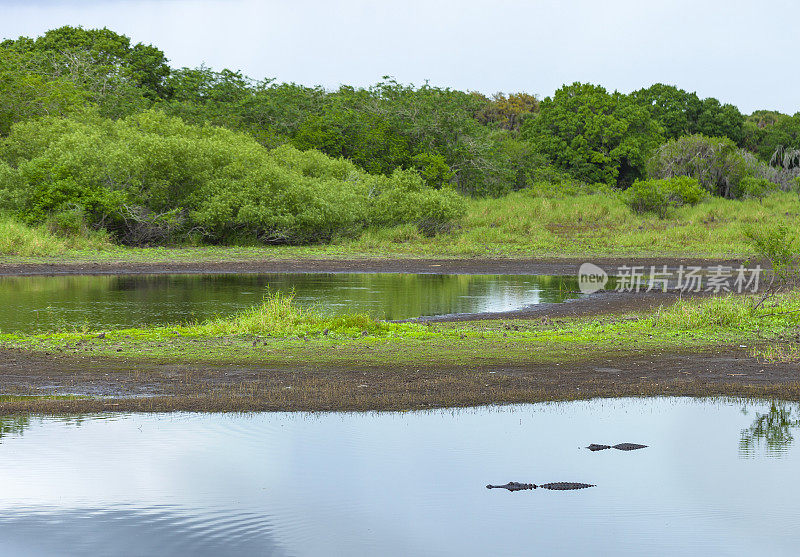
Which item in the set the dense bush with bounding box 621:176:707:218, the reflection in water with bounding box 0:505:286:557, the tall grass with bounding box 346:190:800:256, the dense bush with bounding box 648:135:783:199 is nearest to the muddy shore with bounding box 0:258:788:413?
the reflection in water with bounding box 0:505:286:557

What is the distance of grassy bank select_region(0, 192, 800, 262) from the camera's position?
39.8m

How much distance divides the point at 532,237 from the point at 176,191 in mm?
17742

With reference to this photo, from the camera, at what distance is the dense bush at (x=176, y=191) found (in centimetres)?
4159

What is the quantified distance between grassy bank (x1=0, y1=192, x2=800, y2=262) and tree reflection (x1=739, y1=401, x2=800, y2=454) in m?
29.7

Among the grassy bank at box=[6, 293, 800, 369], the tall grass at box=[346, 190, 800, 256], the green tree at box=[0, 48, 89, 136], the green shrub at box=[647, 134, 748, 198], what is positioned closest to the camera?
the grassy bank at box=[6, 293, 800, 369]

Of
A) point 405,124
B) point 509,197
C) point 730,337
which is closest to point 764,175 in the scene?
point 509,197

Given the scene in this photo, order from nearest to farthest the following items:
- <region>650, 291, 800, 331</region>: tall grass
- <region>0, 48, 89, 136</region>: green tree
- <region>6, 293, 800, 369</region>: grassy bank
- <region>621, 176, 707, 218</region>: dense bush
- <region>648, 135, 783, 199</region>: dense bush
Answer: <region>6, 293, 800, 369</region>: grassy bank → <region>650, 291, 800, 331</region>: tall grass → <region>0, 48, 89, 136</region>: green tree → <region>621, 176, 707, 218</region>: dense bush → <region>648, 135, 783, 199</region>: dense bush

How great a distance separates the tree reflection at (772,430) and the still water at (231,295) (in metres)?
11.4

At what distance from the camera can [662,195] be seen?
5084 centimetres

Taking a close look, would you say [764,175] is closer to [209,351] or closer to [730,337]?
[730,337]

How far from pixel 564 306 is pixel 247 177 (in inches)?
952

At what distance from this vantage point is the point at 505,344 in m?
17.2

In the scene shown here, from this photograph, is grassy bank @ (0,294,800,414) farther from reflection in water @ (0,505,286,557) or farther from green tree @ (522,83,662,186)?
green tree @ (522,83,662,186)

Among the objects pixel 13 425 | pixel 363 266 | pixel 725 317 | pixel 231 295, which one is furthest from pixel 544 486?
pixel 363 266
